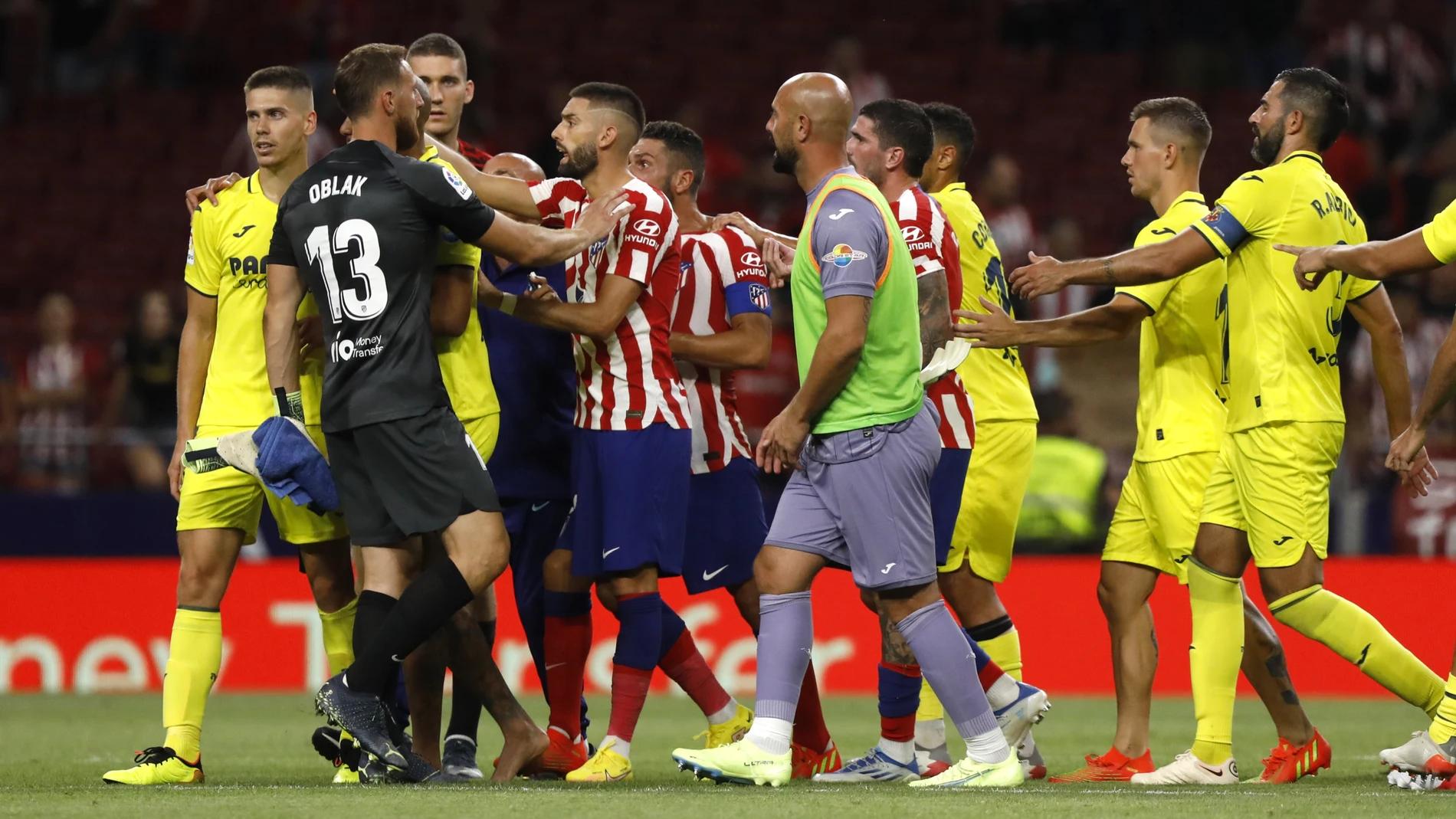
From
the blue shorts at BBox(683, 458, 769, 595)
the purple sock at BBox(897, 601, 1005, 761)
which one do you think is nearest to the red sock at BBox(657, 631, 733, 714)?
the blue shorts at BBox(683, 458, 769, 595)

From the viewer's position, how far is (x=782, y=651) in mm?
6160

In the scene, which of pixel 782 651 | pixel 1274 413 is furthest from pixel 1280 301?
pixel 782 651

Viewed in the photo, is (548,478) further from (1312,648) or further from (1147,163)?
(1312,648)

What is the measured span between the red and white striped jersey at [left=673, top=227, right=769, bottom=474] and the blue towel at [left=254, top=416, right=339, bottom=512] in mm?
1707

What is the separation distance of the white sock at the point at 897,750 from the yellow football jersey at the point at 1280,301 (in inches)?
69.5

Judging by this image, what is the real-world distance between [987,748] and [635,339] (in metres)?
2.03

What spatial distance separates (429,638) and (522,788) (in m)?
0.71

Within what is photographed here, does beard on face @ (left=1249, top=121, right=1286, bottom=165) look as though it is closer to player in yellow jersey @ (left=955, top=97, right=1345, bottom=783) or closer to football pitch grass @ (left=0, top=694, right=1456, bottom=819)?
player in yellow jersey @ (left=955, top=97, right=1345, bottom=783)

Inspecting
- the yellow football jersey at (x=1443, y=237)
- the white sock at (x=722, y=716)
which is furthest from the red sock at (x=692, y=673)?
the yellow football jersey at (x=1443, y=237)

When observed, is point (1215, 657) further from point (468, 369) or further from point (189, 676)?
point (189, 676)

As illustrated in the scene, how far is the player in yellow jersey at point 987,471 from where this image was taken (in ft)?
24.4

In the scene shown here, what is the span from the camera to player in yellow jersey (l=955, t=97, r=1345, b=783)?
22.9 ft

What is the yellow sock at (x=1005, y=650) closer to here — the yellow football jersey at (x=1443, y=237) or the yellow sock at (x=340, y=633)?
the yellow football jersey at (x=1443, y=237)

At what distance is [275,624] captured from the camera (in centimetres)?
1192
